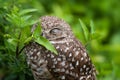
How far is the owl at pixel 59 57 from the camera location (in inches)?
99.4

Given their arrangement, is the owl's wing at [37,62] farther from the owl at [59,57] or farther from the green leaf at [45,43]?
the green leaf at [45,43]

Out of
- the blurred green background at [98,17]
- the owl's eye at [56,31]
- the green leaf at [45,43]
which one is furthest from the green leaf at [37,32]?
the blurred green background at [98,17]

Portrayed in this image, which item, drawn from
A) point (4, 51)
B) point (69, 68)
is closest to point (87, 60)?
point (69, 68)

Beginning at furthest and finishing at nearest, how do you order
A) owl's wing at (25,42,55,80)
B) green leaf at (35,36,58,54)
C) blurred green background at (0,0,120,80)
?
blurred green background at (0,0,120,80) → owl's wing at (25,42,55,80) → green leaf at (35,36,58,54)

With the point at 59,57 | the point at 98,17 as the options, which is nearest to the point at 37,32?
the point at 59,57

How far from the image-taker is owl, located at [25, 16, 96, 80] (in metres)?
2.53

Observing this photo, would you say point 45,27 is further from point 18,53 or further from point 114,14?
point 114,14

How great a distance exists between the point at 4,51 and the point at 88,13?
12.0ft

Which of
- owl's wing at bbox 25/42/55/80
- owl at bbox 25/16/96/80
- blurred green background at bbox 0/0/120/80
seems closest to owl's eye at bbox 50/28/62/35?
owl at bbox 25/16/96/80

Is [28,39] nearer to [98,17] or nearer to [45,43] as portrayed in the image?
[45,43]

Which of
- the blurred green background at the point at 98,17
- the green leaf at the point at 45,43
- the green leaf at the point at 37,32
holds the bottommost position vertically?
the green leaf at the point at 45,43

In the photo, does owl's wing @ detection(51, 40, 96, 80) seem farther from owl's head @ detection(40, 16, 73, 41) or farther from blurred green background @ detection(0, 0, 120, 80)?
blurred green background @ detection(0, 0, 120, 80)

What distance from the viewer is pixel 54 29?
2574 mm

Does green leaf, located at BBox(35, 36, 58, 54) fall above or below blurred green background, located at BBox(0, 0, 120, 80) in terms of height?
below
